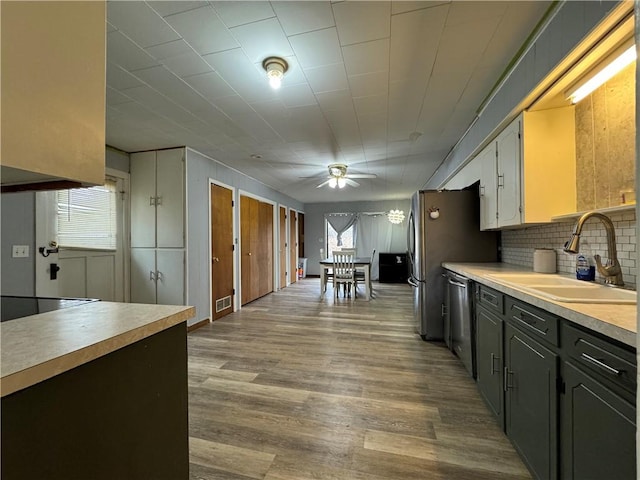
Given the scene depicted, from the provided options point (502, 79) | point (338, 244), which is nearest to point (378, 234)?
point (338, 244)

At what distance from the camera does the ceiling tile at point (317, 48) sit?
1.66 metres

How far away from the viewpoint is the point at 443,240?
3.04 meters

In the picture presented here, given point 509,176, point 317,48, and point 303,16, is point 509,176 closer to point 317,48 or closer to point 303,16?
point 317,48

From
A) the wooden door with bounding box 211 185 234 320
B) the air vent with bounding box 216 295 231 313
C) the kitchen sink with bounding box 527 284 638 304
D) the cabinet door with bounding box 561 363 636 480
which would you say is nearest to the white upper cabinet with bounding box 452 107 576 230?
the kitchen sink with bounding box 527 284 638 304

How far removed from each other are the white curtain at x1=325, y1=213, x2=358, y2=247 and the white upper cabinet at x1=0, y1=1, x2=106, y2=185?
773cm

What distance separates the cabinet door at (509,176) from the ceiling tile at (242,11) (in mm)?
1863

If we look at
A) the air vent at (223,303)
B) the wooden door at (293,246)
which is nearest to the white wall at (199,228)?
Result: the air vent at (223,303)

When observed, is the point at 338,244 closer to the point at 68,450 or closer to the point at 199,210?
the point at 199,210

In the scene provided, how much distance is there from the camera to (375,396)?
2.03 m

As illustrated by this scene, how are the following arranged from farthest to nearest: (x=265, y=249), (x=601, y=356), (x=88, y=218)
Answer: (x=265, y=249)
(x=88, y=218)
(x=601, y=356)

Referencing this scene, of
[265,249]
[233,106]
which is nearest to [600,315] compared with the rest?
[233,106]

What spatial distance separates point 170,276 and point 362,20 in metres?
3.47

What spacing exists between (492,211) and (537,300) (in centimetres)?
152

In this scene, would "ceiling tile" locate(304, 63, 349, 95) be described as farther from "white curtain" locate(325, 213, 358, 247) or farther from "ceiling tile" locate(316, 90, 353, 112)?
"white curtain" locate(325, 213, 358, 247)
